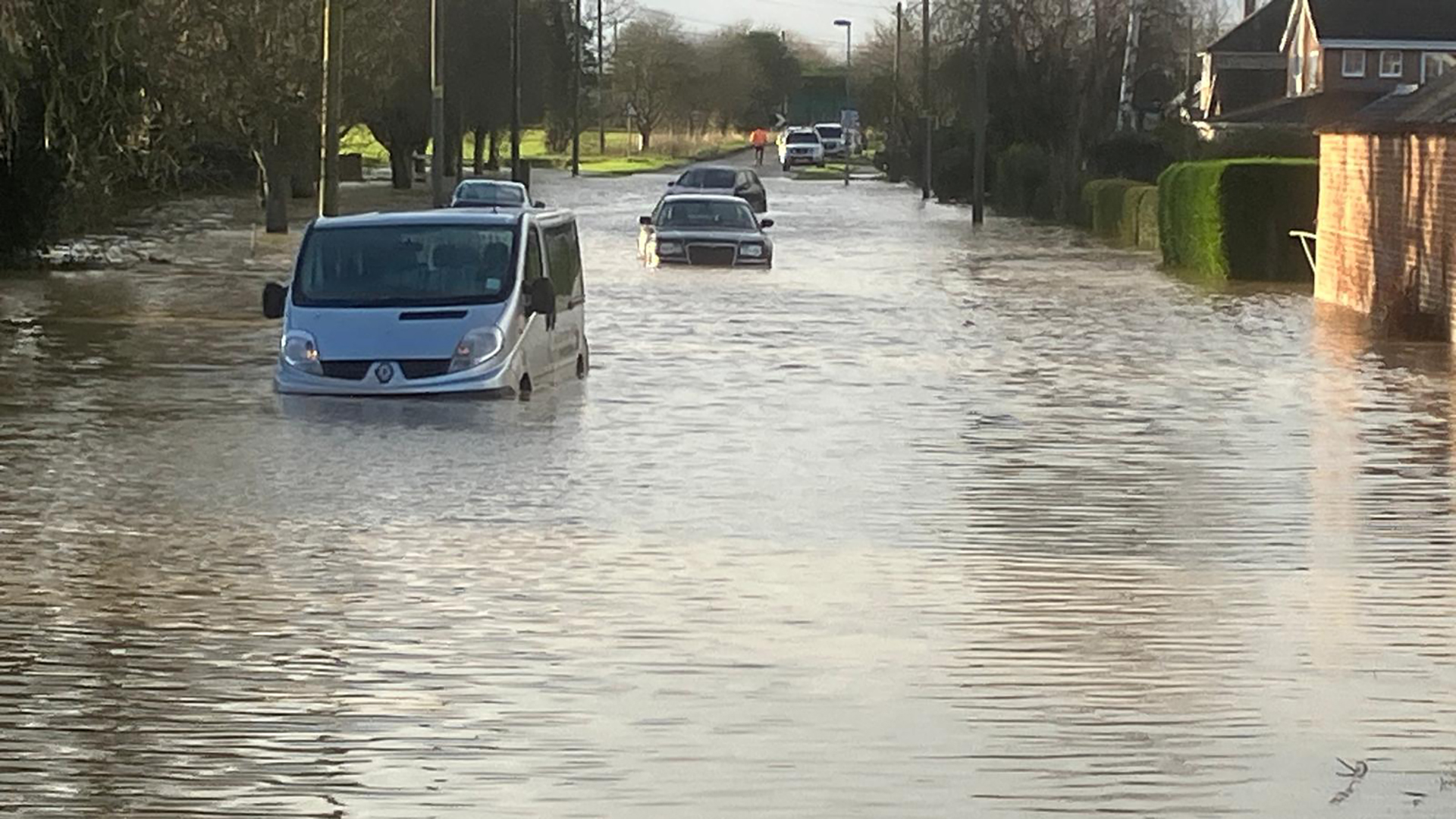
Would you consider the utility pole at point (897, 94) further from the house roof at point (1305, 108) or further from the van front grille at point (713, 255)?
the van front grille at point (713, 255)

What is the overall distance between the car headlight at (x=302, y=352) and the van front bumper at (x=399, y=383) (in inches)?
1.9

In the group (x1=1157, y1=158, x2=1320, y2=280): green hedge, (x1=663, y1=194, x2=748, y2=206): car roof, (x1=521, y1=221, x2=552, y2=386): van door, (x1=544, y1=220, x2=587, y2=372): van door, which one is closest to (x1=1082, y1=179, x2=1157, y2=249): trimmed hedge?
(x1=1157, y1=158, x2=1320, y2=280): green hedge

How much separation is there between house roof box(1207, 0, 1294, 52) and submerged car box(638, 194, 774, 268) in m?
64.7

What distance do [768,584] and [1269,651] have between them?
2490 mm

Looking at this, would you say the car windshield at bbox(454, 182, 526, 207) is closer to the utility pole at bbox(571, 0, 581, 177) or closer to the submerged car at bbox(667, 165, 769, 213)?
the submerged car at bbox(667, 165, 769, 213)

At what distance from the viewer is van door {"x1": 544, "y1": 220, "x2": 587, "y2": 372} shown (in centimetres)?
2211

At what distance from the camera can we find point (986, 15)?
65062 mm

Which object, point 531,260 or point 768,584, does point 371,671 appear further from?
point 531,260

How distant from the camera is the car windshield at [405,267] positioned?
67.7 ft

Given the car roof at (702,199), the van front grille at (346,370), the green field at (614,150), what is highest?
the car roof at (702,199)

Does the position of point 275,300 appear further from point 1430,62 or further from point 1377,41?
point 1430,62

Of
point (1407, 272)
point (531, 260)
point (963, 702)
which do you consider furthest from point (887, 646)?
point (1407, 272)

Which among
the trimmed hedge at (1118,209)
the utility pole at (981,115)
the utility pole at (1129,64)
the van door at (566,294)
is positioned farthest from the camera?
the utility pole at (1129,64)

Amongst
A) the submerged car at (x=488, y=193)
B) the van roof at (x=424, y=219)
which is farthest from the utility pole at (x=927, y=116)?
the van roof at (x=424, y=219)
